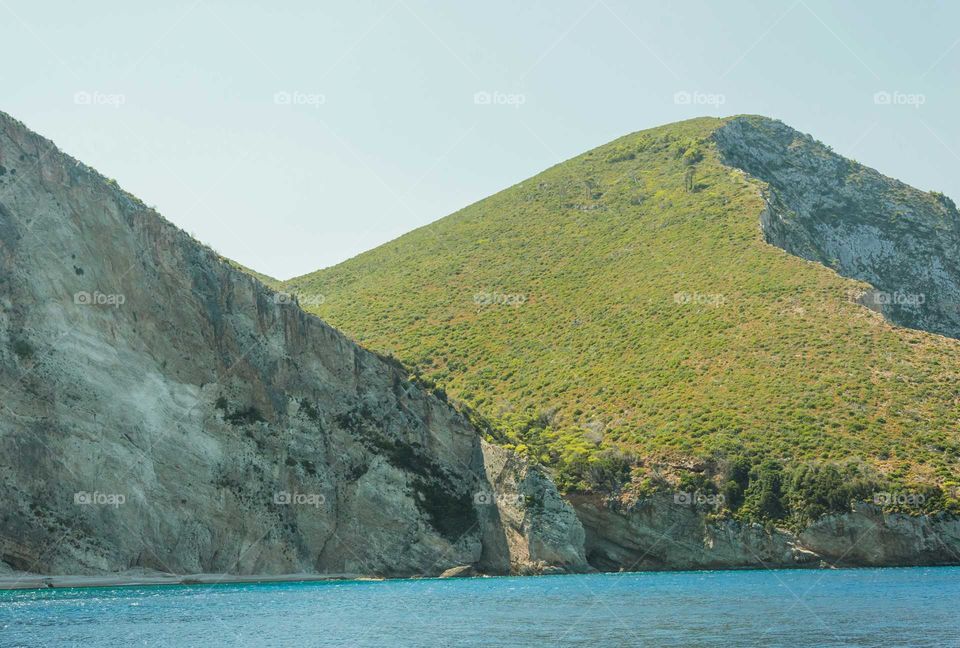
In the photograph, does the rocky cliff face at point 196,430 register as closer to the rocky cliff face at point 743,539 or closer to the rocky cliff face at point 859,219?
the rocky cliff face at point 743,539

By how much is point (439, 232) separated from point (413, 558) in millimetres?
63673

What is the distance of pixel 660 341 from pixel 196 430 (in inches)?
1479

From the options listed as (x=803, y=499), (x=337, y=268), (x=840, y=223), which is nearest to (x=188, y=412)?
(x=803, y=499)

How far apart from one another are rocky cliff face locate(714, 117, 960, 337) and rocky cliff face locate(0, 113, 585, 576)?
1979 inches

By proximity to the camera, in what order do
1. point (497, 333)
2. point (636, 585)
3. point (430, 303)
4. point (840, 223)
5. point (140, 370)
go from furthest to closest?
point (840, 223)
point (430, 303)
point (497, 333)
point (140, 370)
point (636, 585)

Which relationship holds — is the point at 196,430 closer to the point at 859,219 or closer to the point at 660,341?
the point at 660,341

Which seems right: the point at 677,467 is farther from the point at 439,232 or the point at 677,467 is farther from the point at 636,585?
the point at 439,232

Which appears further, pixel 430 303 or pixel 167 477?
pixel 430 303

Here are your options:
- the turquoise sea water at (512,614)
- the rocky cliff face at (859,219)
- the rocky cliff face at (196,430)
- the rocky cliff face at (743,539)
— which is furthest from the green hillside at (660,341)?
the turquoise sea water at (512,614)

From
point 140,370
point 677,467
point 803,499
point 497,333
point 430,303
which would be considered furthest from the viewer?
point 430,303

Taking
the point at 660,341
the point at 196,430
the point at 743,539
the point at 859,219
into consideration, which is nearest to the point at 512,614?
the point at 196,430

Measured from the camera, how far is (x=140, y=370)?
5331 cm

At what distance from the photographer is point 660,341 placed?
2968 inches

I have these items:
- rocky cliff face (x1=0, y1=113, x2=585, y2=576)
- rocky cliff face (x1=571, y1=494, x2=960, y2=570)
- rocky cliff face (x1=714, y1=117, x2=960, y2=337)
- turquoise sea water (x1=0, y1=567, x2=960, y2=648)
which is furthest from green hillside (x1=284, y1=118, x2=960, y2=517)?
turquoise sea water (x1=0, y1=567, x2=960, y2=648)
